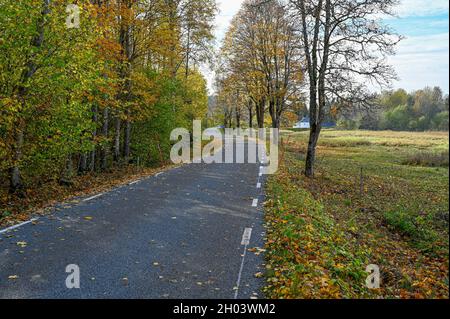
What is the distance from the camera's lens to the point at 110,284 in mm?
5496

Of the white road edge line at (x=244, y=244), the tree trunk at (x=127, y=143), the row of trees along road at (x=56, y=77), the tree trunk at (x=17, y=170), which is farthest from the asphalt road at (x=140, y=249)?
the tree trunk at (x=127, y=143)

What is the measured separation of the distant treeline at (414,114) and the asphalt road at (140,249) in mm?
3246

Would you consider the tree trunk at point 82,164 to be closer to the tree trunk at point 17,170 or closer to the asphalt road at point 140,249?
the tree trunk at point 17,170

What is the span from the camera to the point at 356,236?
9477 millimetres

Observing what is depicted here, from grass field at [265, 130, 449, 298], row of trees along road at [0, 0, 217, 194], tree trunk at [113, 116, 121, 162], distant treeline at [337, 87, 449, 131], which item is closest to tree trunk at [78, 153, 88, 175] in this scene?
row of trees along road at [0, 0, 217, 194]

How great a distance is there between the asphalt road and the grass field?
1.87 feet

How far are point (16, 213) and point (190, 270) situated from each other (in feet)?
20.0

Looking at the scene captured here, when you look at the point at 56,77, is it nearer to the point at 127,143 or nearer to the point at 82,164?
the point at 82,164

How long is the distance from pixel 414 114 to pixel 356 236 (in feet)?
45.2

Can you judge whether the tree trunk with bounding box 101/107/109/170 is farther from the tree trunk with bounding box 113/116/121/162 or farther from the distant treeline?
the distant treeline

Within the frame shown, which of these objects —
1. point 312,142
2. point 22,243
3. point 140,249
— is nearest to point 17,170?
point 22,243

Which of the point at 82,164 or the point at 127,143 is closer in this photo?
the point at 82,164
